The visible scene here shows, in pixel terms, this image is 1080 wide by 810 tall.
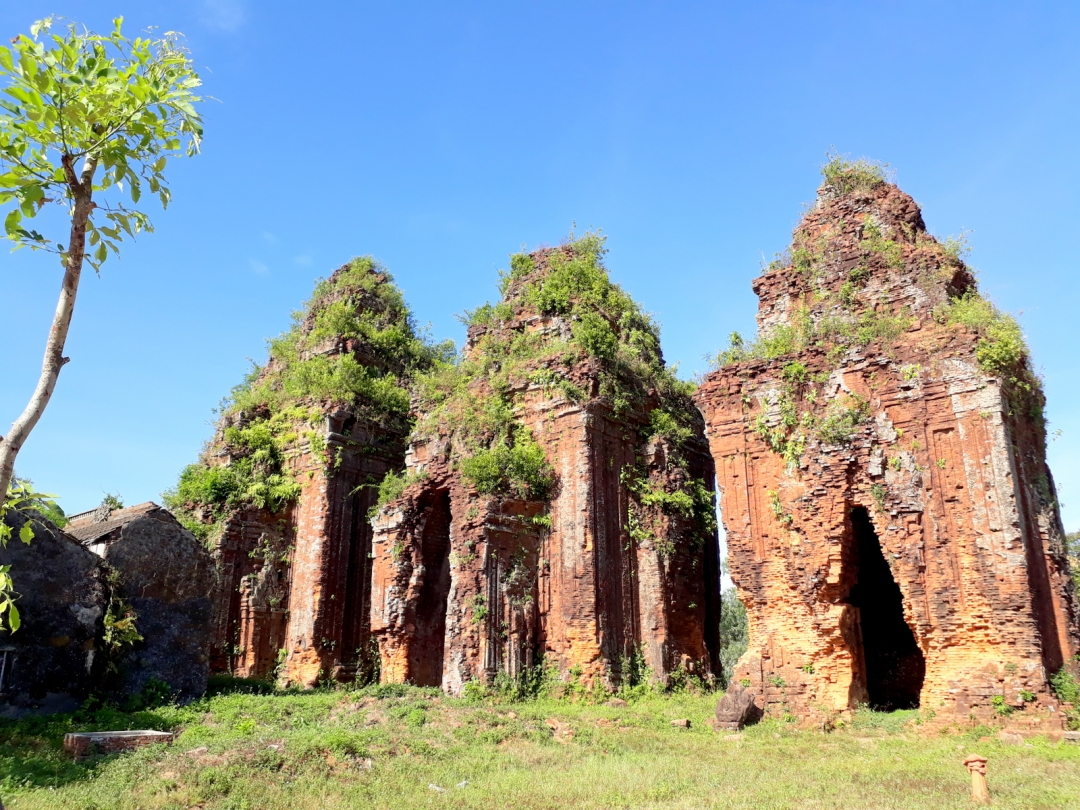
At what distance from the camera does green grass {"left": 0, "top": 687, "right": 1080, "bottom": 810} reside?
9461 millimetres

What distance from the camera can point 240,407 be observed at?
2378 centimetres

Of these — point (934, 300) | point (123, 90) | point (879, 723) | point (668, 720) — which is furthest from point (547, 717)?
point (123, 90)

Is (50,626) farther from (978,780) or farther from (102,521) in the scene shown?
(978,780)

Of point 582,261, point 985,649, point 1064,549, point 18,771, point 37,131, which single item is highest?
point 582,261

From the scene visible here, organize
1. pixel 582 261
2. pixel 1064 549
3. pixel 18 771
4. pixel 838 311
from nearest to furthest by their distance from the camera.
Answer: pixel 18 771
pixel 1064 549
pixel 838 311
pixel 582 261

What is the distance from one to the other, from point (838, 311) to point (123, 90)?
13939mm

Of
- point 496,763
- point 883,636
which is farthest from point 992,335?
point 496,763

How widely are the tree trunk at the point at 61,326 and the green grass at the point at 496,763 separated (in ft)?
20.8

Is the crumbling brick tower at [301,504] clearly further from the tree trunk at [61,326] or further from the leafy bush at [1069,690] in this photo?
the tree trunk at [61,326]

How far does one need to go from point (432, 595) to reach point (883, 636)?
365 inches

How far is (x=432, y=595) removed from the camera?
19.9 metres

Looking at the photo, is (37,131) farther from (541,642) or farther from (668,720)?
(541,642)

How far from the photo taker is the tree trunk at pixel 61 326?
412cm

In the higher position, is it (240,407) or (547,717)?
(240,407)
